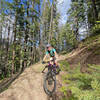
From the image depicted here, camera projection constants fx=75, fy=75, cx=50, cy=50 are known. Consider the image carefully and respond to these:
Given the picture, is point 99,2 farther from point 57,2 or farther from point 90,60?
point 57,2

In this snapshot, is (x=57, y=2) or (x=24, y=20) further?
(x=57, y=2)

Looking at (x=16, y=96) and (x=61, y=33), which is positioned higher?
(x=61, y=33)

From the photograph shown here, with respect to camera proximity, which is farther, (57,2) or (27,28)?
(57,2)

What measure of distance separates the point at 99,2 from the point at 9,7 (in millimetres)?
12606

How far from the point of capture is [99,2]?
9.57m

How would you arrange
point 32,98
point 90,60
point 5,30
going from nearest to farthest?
point 32,98, point 90,60, point 5,30

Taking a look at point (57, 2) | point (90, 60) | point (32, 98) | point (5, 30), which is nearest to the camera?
point (32, 98)

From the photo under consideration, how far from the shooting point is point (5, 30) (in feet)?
72.2

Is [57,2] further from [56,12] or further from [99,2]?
[99,2]

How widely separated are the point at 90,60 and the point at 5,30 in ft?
78.3

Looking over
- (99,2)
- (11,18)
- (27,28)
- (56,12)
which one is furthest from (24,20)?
(56,12)

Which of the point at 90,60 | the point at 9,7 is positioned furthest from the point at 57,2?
the point at 90,60

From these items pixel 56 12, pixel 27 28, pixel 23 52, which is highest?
pixel 56 12

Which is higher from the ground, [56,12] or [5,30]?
[56,12]
